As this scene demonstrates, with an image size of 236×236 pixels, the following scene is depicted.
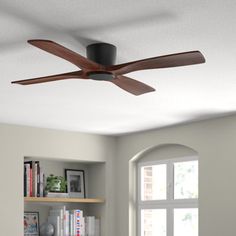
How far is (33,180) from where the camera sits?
20.9ft

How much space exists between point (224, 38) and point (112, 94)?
1.61 meters

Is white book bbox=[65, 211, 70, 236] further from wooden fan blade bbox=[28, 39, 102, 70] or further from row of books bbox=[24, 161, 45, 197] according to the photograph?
wooden fan blade bbox=[28, 39, 102, 70]

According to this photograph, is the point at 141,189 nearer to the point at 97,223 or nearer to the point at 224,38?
the point at 97,223

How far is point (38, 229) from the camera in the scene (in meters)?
6.59

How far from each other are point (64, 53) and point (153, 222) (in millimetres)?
3907

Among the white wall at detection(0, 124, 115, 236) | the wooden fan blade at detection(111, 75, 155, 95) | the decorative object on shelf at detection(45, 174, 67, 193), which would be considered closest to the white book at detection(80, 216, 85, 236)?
the white wall at detection(0, 124, 115, 236)

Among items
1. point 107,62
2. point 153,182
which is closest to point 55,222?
point 153,182

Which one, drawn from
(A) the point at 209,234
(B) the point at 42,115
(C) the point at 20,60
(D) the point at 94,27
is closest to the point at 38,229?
(B) the point at 42,115

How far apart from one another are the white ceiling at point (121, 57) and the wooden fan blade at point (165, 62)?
16 cm

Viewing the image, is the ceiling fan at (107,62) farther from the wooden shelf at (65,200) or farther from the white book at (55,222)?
the white book at (55,222)

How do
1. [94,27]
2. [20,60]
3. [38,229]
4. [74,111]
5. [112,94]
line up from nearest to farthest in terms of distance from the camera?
[94,27] < [20,60] < [112,94] < [74,111] < [38,229]

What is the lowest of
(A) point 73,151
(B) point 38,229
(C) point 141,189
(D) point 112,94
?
(B) point 38,229

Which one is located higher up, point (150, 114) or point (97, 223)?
point (150, 114)

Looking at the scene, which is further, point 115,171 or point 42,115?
point 115,171
